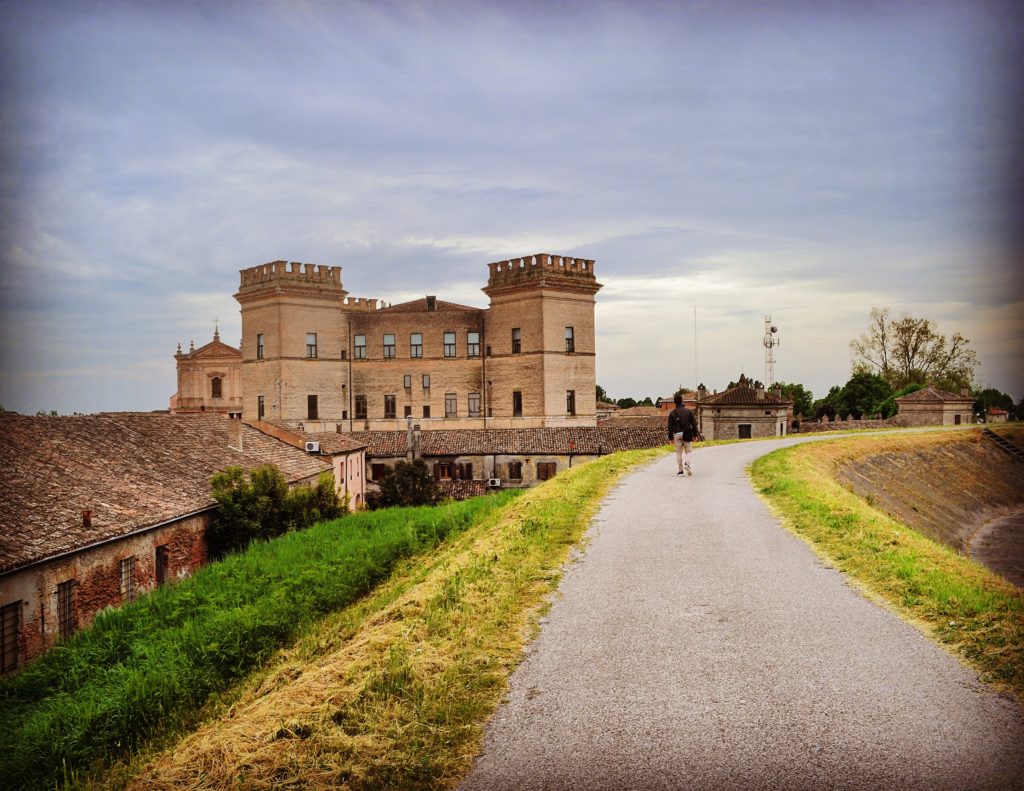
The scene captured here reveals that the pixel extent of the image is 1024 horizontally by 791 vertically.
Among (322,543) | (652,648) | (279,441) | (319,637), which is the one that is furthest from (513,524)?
(279,441)

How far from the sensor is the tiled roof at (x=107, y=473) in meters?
15.9

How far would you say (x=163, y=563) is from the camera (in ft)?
67.1

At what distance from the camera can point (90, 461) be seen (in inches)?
868

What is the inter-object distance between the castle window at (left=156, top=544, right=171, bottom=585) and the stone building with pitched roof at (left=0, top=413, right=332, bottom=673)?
0.08ft

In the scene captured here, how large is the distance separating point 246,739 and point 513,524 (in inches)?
317

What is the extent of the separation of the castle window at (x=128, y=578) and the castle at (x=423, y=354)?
3044 cm

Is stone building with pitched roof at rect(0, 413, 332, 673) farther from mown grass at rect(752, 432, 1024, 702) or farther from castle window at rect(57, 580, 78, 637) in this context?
mown grass at rect(752, 432, 1024, 702)

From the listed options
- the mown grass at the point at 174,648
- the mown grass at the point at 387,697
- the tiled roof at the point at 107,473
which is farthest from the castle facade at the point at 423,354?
the mown grass at the point at 387,697

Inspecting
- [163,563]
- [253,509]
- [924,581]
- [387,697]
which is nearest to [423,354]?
[253,509]

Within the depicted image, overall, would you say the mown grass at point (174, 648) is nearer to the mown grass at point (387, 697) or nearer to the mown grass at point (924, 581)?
the mown grass at point (387, 697)

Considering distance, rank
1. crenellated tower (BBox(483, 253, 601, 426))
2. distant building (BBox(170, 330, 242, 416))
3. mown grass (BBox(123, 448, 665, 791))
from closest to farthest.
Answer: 1. mown grass (BBox(123, 448, 665, 791))
2. crenellated tower (BBox(483, 253, 601, 426))
3. distant building (BBox(170, 330, 242, 416))

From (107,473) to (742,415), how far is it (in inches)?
1372

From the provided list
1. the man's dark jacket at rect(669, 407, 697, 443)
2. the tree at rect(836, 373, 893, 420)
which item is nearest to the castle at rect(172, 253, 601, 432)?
the man's dark jacket at rect(669, 407, 697, 443)

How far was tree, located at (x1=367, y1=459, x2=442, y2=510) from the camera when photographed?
39.3 m
